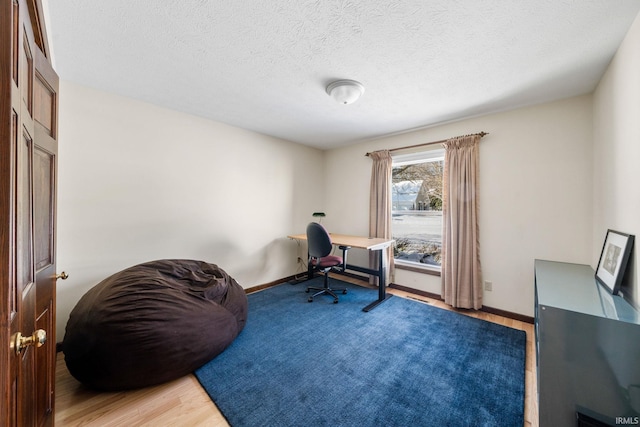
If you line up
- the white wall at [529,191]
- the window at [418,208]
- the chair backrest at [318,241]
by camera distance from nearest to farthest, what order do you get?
the white wall at [529,191], the chair backrest at [318,241], the window at [418,208]

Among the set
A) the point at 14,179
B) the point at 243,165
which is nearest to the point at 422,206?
the point at 243,165

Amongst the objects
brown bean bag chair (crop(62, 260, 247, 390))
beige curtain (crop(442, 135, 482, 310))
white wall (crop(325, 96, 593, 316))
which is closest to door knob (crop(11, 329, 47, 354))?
brown bean bag chair (crop(62, 260, 247, 390))

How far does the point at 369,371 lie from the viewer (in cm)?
187

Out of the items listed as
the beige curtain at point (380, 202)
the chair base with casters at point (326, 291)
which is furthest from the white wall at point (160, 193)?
the beige curtain at point (380, 202)

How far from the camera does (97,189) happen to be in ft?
7.64

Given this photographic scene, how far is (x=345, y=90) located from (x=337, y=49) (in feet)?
1.53

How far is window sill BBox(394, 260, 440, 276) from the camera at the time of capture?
3.33 metres

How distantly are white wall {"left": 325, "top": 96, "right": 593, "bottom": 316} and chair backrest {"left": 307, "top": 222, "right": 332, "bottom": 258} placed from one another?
1868mm

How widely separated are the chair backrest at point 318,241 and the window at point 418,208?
4.25 ft

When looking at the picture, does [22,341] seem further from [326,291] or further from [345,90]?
[326,291]

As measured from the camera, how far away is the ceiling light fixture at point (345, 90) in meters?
2.15

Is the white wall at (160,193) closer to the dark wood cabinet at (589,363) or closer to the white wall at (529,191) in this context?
the white wall at (529,191)

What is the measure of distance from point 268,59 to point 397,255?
315cm

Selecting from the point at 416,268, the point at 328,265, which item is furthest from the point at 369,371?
the point at 416,268
